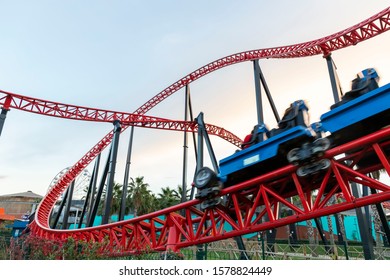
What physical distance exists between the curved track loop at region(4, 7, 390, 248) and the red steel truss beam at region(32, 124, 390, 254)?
0.04 ft

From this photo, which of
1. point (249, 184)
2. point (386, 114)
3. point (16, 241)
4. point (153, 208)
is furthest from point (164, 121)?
point (153, 208)

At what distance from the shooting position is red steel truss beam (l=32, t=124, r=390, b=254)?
3465mm

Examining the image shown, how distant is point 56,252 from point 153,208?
25.5m

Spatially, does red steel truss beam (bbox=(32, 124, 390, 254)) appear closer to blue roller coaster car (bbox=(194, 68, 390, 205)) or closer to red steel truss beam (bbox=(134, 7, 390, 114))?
blue roller coaster car (bbox=(194, 68, 390, 205))

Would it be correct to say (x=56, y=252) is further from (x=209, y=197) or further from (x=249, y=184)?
(x=249, y=184)

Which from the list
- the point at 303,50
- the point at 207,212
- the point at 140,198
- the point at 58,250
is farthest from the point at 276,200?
the point at 140,198

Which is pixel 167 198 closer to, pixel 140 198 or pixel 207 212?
pixel 140 198

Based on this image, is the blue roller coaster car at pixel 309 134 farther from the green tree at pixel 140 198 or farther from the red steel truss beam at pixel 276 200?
the green tree at pixel 140 198

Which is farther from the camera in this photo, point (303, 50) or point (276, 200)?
point (303, 50)

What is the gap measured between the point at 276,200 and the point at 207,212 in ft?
3.90

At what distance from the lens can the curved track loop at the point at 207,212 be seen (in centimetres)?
396

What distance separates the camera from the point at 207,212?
16.0ft

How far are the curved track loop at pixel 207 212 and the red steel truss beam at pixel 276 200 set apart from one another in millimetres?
12

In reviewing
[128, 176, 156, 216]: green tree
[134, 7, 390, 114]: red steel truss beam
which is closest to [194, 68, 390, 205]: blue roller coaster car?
[134, 7, 390, 114]: red steel truss beam
